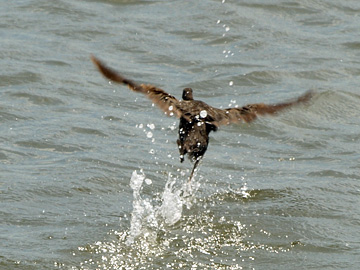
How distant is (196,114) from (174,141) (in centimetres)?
257

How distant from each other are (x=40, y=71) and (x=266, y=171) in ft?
14.0

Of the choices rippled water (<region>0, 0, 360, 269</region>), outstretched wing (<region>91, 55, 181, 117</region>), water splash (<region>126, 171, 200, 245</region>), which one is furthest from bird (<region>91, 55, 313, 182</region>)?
rippled water (<region>0, 0, 360, 269</region>)

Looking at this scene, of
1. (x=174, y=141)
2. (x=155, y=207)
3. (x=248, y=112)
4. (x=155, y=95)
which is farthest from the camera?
(x=174, y=141)

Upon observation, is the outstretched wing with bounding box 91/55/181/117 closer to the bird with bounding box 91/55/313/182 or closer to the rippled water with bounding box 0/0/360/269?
the bird with bounding box 91/55/313/182

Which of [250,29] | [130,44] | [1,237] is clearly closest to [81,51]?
[130,44]

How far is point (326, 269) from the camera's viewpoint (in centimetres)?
666

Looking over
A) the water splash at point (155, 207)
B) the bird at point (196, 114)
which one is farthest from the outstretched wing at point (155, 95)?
the water splash at point (155, 207)

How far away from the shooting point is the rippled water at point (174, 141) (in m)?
7.04

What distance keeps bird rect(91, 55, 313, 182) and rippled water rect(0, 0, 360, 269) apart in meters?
0.70

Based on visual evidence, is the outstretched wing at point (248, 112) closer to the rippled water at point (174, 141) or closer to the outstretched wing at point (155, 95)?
the outstretched wing at point (155, 95)

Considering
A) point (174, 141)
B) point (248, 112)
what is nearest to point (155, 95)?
point (248, 112)

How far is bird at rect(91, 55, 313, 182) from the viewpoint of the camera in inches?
296

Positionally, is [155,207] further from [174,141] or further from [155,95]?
[174,141]

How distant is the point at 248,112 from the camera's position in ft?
25.6
